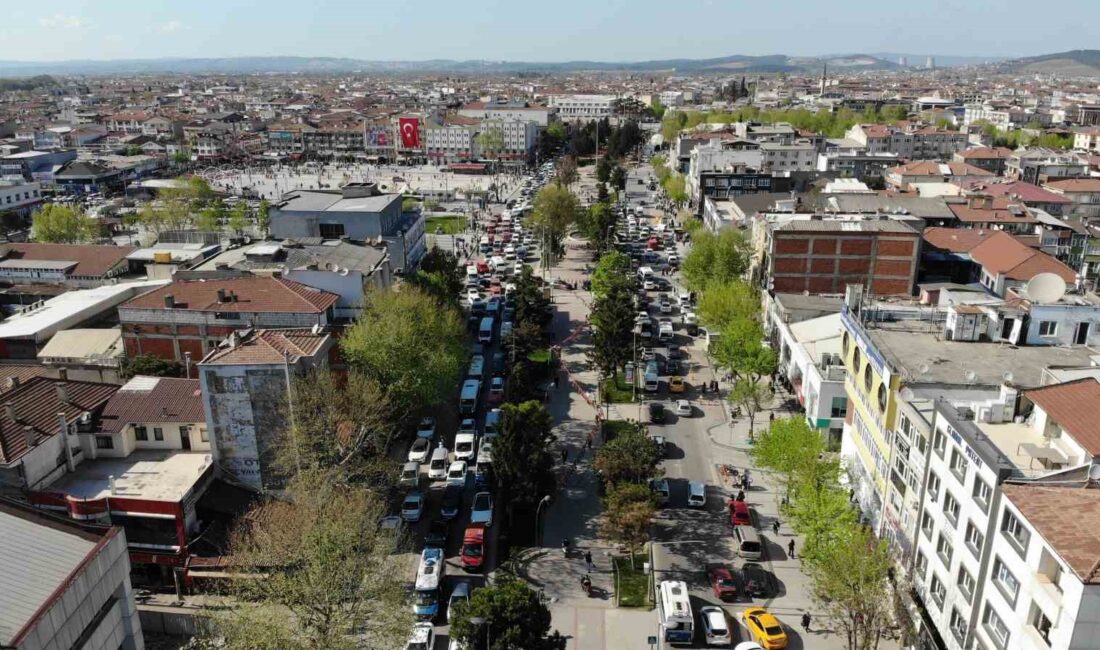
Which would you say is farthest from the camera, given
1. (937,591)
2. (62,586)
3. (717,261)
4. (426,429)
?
(717,261)

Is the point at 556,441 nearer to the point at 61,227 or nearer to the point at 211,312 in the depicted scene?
the point at 211,312

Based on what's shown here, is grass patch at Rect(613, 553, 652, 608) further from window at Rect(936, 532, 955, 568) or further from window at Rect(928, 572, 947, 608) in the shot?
Result: window at Rect(936, 532, 955, 568)

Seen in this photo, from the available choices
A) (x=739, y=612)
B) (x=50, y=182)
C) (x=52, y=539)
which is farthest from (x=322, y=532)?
(x=50, y=182)

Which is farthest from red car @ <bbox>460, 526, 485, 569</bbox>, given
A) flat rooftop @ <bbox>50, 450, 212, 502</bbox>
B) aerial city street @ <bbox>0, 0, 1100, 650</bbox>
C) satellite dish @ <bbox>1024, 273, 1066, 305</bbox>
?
satellite dish @ <bbox>1024, 273, 1066, 305</bbox>

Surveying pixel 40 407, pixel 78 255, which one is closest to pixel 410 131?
pixel 78 255

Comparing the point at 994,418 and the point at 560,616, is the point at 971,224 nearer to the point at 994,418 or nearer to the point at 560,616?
the point at 994,418

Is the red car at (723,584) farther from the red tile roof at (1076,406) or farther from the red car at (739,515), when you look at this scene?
the red tile roof at (1076,406)
